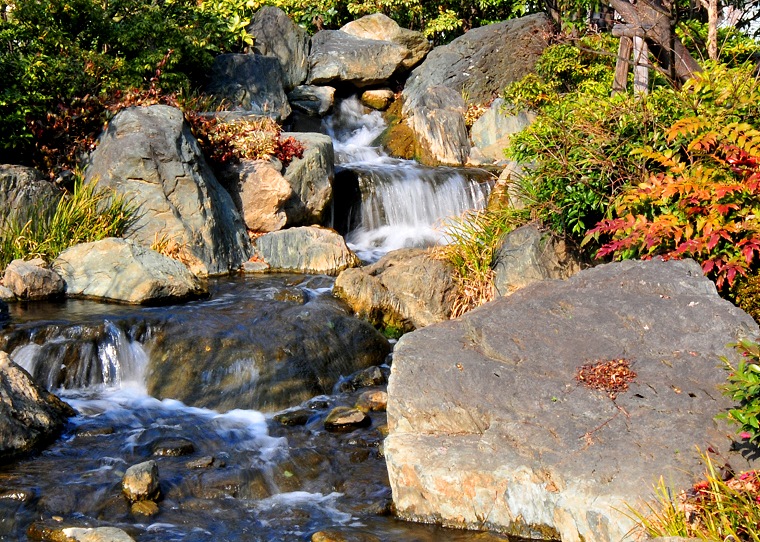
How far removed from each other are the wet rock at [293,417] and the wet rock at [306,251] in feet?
15.4

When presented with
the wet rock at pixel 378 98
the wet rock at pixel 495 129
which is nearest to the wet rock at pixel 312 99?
the wet rock at pixel 378 98

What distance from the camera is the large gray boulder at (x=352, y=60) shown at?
21.4 meters

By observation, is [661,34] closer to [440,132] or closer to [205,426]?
[205,426]

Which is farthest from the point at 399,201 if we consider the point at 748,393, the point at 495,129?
the point at 748,393

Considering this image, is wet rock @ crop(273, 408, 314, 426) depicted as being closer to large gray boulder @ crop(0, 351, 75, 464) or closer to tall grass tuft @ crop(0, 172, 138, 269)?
large gray boulder @ crop(0, 351, 75, 464)

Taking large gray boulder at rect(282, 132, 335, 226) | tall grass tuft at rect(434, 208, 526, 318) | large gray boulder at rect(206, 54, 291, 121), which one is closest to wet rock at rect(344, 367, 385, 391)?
tall grass tuft at rect(434, 208, 526, 318)

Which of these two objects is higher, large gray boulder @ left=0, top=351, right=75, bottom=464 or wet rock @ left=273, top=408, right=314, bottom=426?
large gray boulder @ left=0, top=351, right=75, bottom=464

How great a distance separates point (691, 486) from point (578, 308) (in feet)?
7.11

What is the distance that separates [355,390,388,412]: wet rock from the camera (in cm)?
845

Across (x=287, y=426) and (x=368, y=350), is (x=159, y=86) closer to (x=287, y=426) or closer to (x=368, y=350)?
(x=368, y=350)

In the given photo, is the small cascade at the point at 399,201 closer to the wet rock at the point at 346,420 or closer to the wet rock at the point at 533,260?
the wet rock at the point at 533,260

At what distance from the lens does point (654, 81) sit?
12773mm

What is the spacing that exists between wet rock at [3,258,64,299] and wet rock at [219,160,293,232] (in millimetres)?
3904

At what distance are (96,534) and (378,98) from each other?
1722cm
